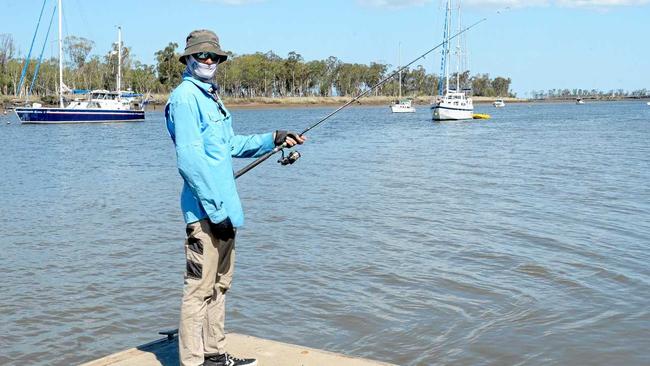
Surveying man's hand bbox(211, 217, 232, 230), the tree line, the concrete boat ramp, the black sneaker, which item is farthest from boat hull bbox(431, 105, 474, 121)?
man's hand bbox(211, 217, 232, 230)

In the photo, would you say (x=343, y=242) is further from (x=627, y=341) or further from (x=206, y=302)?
(x=206, y=302)

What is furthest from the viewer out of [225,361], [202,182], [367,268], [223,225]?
[367,268]

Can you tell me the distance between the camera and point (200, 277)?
4.34 metres

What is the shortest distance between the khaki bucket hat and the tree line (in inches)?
3174

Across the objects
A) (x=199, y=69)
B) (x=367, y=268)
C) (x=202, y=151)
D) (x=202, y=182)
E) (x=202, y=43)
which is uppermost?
(x=202, y=43)

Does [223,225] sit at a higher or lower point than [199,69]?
lower

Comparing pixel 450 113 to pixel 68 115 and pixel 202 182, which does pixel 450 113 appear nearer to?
pixel 68 115

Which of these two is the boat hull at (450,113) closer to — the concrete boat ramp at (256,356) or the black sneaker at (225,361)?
the concrete boat ramp at (256,356)

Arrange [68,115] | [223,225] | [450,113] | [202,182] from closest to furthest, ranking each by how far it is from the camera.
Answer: [202,182] → [223,225] → [68,115] → [450,113]

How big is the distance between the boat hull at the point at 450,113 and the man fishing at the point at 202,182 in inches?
2362

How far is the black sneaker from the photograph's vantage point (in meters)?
4.63

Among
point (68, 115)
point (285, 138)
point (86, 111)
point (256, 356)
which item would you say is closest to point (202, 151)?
point (285, 138)

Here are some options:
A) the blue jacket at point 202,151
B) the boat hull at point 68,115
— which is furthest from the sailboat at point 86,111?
the blue jacket at point 202,151

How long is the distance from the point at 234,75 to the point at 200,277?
134m
